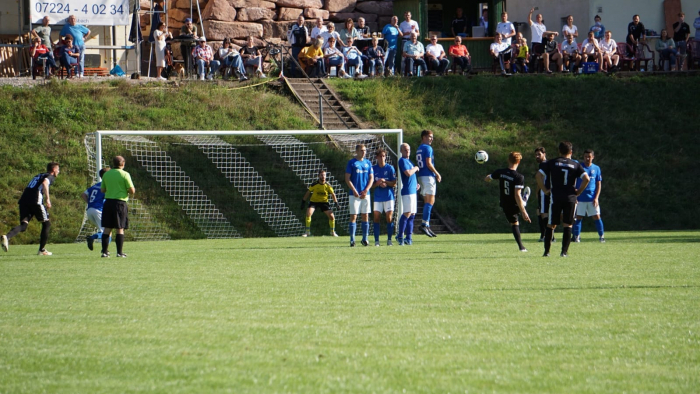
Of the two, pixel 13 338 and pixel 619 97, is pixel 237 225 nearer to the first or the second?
pixel 619 97

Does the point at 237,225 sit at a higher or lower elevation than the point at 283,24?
lower

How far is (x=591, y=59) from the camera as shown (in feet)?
104

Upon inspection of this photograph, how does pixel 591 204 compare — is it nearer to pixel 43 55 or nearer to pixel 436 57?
pixel 436 57

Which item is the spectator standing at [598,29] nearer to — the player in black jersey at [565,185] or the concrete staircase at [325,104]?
the concrete staircase at [325,104]

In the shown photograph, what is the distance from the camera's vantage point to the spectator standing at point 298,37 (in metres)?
30.4

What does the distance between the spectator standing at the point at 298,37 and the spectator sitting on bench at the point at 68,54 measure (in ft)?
22.8

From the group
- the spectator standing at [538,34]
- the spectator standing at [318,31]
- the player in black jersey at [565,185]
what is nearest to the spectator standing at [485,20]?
the spectator standing at [538,34]

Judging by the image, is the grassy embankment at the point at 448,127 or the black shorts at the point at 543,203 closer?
the black shorts at the point at 543,203

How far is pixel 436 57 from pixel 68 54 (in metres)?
12.1

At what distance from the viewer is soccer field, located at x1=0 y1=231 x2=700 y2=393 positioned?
5.49 meters

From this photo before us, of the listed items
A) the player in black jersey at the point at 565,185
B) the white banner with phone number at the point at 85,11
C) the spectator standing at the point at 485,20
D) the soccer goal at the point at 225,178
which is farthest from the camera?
the spectator standing at the point at 485,20

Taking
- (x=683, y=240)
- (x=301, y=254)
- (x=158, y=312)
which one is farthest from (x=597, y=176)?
(x=158, y=312)

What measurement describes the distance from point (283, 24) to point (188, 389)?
1155 inches

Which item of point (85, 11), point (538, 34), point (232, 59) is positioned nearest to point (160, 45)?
point (232, 59)
